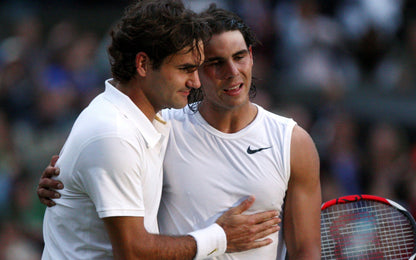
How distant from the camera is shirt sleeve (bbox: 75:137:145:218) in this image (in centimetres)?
258

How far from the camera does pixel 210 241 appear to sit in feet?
9.32

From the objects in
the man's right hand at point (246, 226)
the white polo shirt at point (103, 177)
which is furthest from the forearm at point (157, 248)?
the man's right hand at point (246, 226)

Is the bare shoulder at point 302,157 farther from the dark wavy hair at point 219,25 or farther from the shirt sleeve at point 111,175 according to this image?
the shirt sleeve at point 111,175

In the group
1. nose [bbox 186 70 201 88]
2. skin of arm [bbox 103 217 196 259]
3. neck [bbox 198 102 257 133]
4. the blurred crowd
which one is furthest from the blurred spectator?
skin of arm [bbox 103 217 196 259]

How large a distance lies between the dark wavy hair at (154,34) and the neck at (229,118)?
0.41m

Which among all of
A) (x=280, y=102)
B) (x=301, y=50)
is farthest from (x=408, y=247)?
(x=301, y=50)

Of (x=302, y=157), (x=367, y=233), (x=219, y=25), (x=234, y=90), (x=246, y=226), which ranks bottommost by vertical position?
(x=367, y=233)

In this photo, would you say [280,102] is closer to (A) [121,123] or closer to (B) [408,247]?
(B) [408,247]

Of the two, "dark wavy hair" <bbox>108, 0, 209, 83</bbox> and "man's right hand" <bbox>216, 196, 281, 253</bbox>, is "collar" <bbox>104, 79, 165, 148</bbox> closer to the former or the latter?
"dark wavy hair" <bbox>108, 0, 209, 83</bbox>

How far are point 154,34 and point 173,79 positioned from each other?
0.22m

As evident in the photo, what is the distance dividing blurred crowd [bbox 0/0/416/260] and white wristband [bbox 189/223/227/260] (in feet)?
10.9

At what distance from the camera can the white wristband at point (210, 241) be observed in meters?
2.80

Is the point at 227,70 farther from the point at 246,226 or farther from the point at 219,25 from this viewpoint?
the point at 246,226

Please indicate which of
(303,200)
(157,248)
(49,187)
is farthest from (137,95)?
(303,200)
